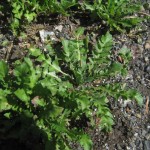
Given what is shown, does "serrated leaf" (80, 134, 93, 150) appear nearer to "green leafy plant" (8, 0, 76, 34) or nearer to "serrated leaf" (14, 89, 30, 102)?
"serrated leaf" (14, 89, 30, 102)

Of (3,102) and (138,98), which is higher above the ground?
(3,102)

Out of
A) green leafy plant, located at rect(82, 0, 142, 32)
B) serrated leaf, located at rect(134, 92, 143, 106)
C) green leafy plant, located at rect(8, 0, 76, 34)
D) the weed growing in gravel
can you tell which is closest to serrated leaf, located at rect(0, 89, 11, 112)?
the weed growing in gravel

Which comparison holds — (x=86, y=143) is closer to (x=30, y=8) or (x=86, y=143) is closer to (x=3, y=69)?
(x=3, y=69)

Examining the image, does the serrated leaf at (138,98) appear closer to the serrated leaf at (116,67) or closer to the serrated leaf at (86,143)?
the serrated leaf at (116,67)

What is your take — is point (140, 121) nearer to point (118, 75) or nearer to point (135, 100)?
point (135, 100)

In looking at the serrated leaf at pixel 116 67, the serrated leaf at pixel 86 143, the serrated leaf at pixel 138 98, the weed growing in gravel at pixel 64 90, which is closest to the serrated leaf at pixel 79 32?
the weed growing in gravel at pixel 64 90

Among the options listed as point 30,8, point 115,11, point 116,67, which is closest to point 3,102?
point 116,67

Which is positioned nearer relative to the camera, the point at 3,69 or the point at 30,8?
the point at 3,69

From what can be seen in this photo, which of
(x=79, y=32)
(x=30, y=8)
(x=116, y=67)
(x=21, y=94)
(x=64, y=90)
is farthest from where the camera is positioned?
(x=30, y=8)

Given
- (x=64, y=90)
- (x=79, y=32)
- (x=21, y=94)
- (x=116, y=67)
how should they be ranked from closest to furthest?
(x=21, y=94)
(x=64, y=90)
(x=116, y=67)
(x=79, y=32)
